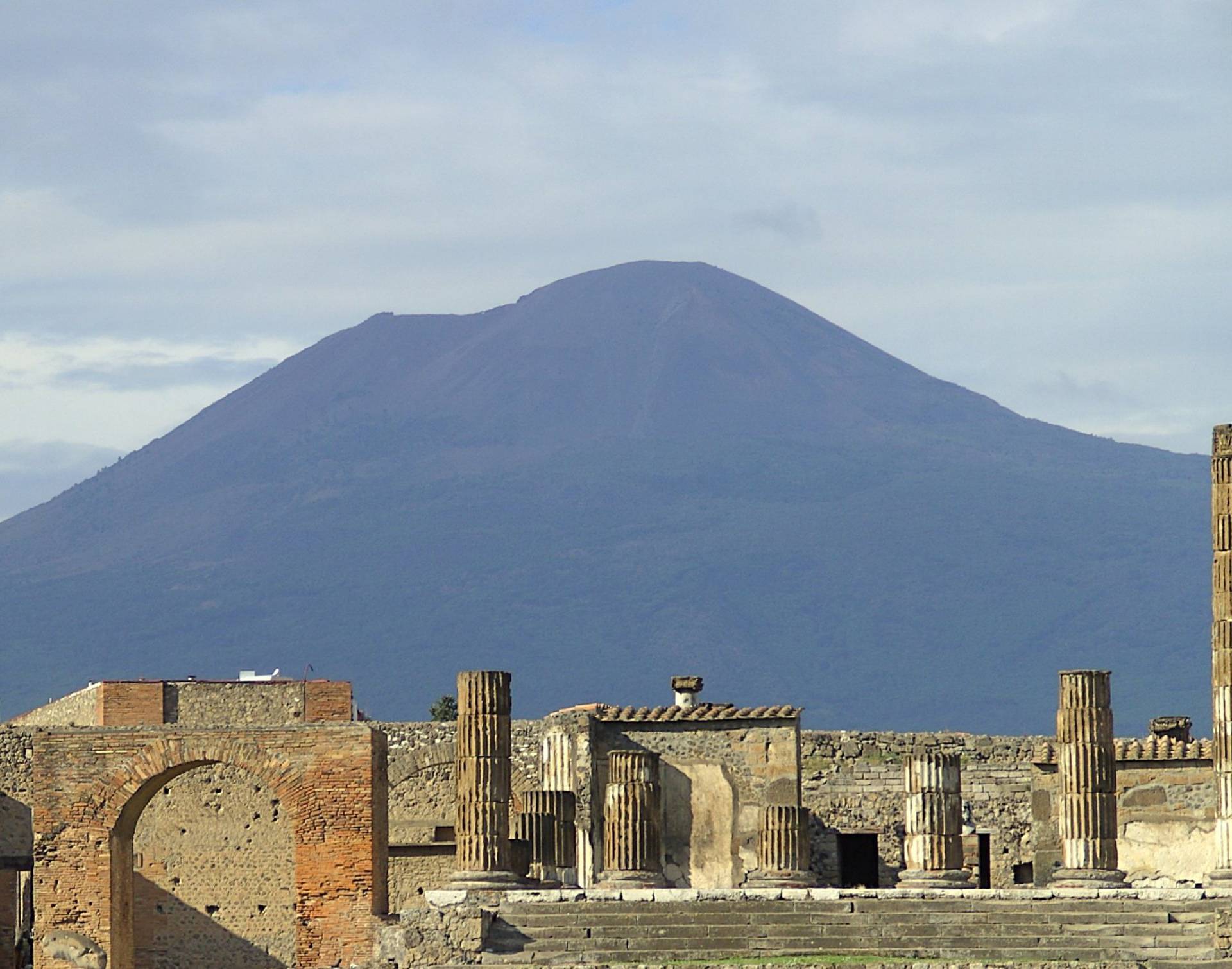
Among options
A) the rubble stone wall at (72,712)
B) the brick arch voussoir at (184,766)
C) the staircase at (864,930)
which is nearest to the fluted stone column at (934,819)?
the staircase at (864,930)

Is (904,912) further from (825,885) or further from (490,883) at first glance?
(825,885)

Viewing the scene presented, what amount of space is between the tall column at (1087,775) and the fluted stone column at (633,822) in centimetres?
525

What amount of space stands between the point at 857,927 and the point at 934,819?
16.2 feet

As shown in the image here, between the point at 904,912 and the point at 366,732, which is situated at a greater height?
the point at 366,732

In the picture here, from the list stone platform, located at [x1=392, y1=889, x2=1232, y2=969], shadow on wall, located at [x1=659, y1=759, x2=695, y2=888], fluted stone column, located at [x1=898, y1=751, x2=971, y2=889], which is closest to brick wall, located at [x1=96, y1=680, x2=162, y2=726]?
shadow on wall, located at [x1=659, y1=759, x2=695, y2=888]

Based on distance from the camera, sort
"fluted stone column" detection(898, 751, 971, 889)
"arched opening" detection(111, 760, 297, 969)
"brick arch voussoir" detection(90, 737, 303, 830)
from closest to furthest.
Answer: "brick arch voussoir" detection(90, 737, 303, 830) < "fluted stone column" detection(898, 751, 971, 889) < "arched opening" detection(111, 760, 297, 969)

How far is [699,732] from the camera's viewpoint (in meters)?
45.0

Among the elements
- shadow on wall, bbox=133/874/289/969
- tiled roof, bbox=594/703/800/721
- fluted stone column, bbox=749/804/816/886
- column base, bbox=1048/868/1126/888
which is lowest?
shadow on wall, bbox=133/874/289/969

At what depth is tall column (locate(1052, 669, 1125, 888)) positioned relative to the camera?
3800cm

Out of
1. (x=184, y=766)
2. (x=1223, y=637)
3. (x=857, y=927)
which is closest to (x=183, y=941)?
(x=184, y=766)

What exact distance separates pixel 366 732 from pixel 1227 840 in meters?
10.7

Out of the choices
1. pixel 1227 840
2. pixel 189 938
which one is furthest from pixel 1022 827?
pixel 189 938

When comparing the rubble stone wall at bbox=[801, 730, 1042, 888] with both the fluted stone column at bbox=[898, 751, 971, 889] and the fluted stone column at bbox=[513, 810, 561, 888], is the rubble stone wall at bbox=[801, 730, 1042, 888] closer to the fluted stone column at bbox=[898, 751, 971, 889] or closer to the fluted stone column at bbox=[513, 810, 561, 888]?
the fluted stone column at bbox=[898, 751, 971, 889]

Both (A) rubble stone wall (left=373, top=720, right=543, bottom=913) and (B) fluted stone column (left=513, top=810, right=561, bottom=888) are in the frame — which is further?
(A) rubble stone wall (left=373, top=720, right=543, bottom=913)
